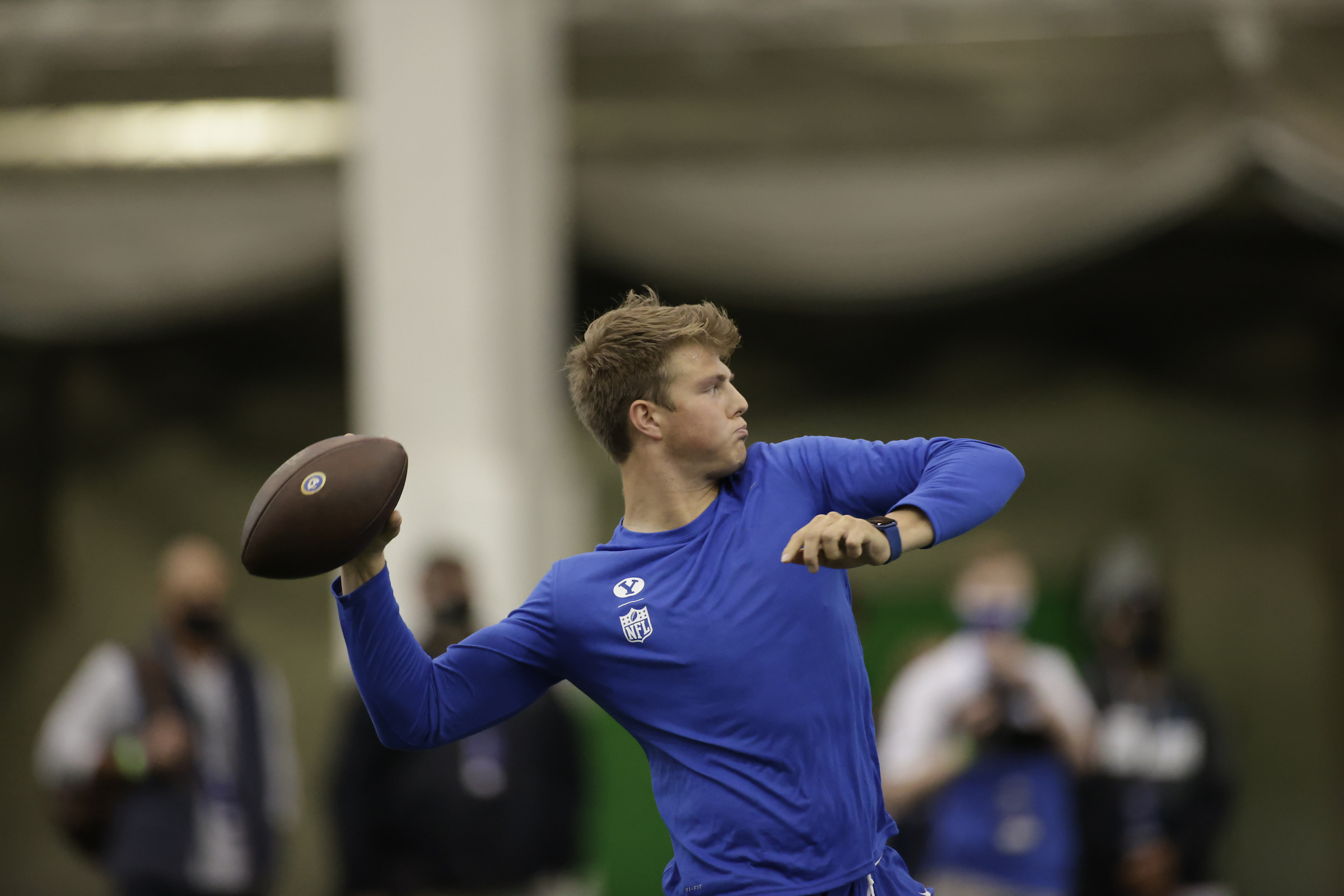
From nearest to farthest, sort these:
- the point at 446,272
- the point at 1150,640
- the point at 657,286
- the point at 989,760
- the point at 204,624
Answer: the point at 989,760 → the point at 204,624 → the point at 1150,640 → the point at 446,272 → the point at 657,286

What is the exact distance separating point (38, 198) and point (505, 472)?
160 inches

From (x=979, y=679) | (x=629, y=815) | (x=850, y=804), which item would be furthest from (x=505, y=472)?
(x=850, y=804)

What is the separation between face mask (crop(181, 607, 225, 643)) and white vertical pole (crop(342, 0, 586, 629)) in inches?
86.2

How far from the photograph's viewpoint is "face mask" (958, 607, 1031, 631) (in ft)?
21.3

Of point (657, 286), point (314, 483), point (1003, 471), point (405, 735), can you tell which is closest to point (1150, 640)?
point (1003, 471)

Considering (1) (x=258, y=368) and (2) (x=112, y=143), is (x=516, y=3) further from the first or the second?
(1) (x=258, y=368)

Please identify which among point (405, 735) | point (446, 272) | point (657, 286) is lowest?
point (657, 286)

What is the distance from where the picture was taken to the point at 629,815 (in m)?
9.70

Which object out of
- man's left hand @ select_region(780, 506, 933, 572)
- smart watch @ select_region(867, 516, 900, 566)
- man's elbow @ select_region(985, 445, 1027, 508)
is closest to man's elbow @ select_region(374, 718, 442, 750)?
man's left hand @ select_region(780, 506, 933, 572)

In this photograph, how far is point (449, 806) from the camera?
665cm

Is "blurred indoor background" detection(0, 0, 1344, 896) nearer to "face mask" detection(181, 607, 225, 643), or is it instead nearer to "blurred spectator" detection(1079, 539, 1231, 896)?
"blurred spectator" detection(1079, 539, 1231, 896)

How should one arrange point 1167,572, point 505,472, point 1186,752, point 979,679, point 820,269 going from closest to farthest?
point 979,679
point 1186,752
point 505,472
point 820,269
point 1167,572

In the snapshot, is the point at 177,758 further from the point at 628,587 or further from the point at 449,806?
the point at 628,587

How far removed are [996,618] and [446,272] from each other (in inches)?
170
